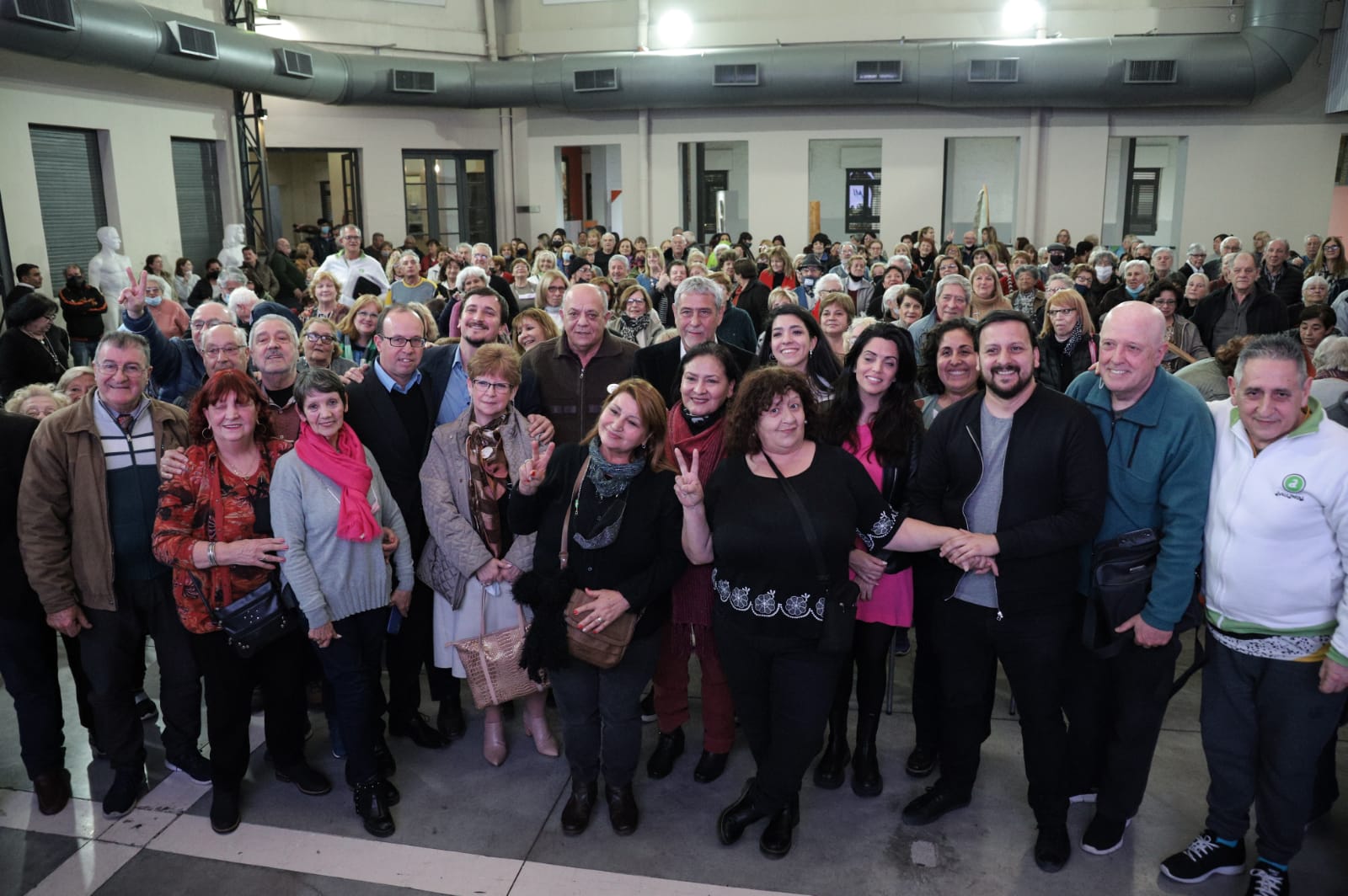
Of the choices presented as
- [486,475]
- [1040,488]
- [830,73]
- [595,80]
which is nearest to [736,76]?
[830,73]

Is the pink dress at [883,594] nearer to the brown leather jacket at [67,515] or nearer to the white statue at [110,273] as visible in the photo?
the brown leather jacket at [67,515]

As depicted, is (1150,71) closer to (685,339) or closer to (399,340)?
(685,339)

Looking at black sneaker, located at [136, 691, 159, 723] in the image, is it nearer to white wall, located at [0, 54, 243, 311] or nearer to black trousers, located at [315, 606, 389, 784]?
black trousers, located at [315, 606, 389, 784]

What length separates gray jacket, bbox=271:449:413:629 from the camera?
3.25m

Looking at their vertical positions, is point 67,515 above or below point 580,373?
below

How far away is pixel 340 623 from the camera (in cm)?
337

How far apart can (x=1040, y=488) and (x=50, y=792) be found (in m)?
3.64

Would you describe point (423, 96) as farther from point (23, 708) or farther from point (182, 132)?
point (23, 708)

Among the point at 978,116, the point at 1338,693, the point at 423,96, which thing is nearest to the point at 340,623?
the point at 1338,693

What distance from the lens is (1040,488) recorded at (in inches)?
116

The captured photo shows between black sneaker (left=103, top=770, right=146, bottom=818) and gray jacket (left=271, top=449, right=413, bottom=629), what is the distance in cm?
100

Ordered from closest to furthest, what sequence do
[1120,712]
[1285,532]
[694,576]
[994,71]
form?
[1285,532] → [1120,712] → [694,576] → [994,71]

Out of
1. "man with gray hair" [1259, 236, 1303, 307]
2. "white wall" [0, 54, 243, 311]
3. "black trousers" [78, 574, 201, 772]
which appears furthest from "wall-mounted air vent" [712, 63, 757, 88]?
"black trousers" [78, 574, 201, 772]

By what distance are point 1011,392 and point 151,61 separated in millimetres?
11035
